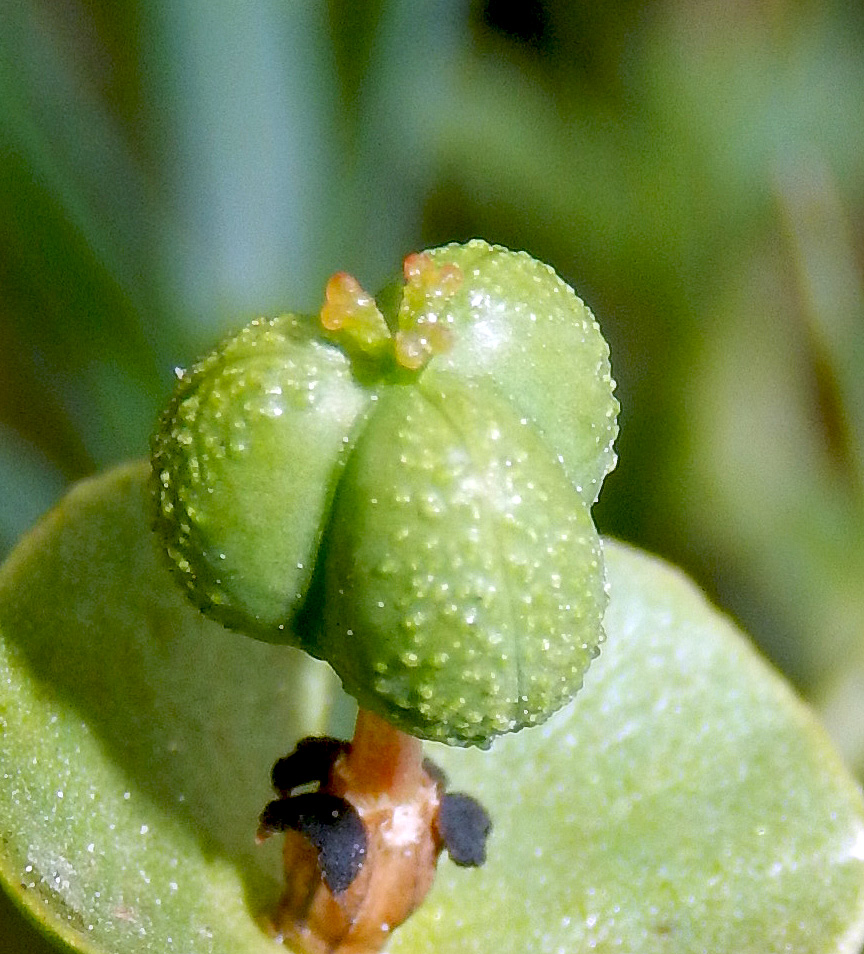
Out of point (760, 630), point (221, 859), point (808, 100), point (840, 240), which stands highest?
point (808, 100)

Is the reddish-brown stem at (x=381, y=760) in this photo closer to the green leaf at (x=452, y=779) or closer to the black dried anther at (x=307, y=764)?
the black dried anther at (x=307, y=764)

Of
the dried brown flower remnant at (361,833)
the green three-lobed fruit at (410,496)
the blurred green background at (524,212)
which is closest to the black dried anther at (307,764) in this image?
the dried brown flower remnant at (361,833)

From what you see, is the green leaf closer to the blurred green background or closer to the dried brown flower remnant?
the dried brown flower remnant

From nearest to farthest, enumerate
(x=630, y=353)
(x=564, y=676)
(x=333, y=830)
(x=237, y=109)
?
(x=564, y=676)
(x=333, y=830)
(x=237, y=109)
(x=630, y=353)

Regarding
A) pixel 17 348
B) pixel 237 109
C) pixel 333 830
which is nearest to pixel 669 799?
pixel 333 830

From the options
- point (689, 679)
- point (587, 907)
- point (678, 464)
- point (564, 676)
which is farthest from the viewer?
point (678, 464)

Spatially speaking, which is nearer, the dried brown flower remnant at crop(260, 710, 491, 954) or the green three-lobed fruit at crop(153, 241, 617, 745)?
the green three-lobed fruit at crop(153, 241, 617, 745)

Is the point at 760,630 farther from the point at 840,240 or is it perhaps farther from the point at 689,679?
the point at 689,679

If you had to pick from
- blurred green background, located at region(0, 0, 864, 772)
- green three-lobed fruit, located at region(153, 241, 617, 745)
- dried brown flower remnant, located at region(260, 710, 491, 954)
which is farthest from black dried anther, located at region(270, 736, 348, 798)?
blurred green background, located at region(0, 0, 864, 772)
